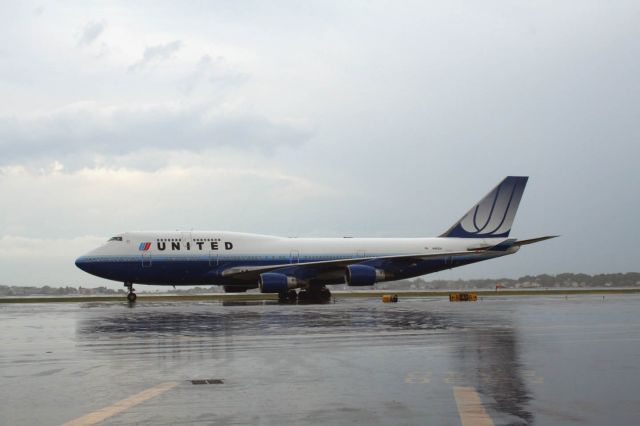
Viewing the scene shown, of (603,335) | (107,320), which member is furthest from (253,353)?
(107,320)

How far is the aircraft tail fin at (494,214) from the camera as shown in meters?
49.3

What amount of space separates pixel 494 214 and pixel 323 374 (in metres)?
40.8

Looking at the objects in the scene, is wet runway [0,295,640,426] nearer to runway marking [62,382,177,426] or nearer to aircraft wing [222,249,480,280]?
runway marking [62,382,177,426]

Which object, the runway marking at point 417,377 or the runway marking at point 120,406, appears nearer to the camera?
the runway marking at point 120,406

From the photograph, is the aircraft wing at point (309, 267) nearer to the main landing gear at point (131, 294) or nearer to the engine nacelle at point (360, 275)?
the engine nacelle at point (360, 275)

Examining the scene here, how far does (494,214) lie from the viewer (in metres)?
50.1

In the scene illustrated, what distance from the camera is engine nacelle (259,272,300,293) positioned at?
129 feet

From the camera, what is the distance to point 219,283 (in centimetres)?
A: 4297

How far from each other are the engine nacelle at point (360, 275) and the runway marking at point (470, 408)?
1228 inches

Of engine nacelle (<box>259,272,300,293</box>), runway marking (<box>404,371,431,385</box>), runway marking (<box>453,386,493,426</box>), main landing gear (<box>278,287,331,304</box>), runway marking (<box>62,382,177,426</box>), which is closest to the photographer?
runway marking (<box>453,386,493,426</box>)

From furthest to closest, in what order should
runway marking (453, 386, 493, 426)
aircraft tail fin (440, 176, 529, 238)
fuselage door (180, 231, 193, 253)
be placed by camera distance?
aircraft tail fin (440, 176, 529, 238)
fuselage door (180, 231, 193, 253)
runway marking (453, 386, 493, 426)

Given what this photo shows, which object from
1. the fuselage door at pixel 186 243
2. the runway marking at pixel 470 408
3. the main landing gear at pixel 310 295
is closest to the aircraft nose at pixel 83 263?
the fuselage door at pixel 186 243

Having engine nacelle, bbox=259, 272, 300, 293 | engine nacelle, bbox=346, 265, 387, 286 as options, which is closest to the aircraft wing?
engine nacelle, bbox=346, 265, 387, 286

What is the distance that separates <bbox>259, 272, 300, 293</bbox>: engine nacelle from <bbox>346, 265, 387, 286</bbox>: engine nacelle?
3.50 metres
